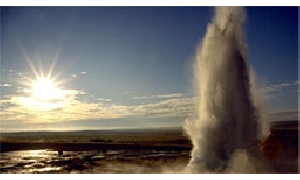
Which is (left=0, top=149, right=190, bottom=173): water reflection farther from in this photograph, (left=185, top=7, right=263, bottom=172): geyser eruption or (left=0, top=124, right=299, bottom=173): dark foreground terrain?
(left=185, top=7, right=263, bottom=172): geyser eruption

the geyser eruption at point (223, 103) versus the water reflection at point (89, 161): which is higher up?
the geyser eruption at point (223, 103)

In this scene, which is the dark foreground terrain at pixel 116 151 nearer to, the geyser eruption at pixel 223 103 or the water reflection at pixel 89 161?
the water reflection at pixel 89 161

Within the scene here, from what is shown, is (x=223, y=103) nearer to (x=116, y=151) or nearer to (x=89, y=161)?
(x=116, y=151)

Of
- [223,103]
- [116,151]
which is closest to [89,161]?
[116,151]

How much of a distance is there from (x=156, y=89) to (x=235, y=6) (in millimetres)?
992

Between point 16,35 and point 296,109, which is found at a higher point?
point 16,35

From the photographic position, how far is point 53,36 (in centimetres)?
345

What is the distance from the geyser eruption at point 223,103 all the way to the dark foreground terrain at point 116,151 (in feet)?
0.40

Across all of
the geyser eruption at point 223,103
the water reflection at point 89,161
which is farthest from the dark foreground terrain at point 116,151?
the geyser eruption at point 223,103

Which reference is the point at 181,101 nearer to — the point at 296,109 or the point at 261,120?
the point at 261,120

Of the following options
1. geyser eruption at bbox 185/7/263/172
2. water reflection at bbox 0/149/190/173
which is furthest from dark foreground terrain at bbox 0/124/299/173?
geyser eruption at bbox 185/7/263/172

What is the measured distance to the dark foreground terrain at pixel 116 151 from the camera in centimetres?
342
